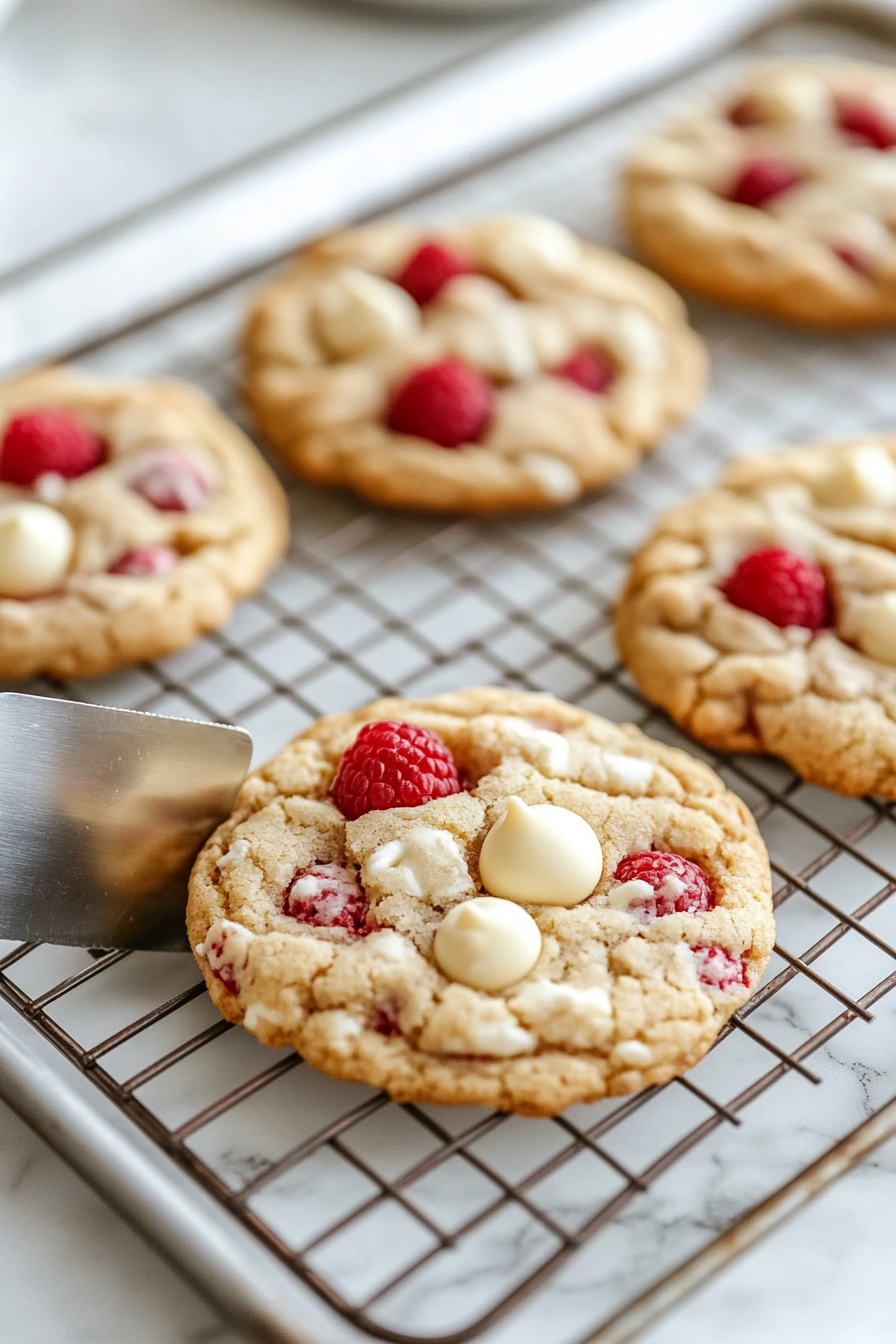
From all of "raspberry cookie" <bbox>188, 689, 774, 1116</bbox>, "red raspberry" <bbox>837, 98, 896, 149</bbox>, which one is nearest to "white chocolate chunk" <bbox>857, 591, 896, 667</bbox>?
"raspberry cookie" <bbox>188, 689, 774, 1116</bbox>

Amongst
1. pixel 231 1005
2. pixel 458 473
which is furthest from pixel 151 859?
pixel 458 473

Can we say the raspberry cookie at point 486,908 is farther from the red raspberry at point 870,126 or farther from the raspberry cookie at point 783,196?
the red raspberry at point 870,126

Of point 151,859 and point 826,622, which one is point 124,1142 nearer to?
point 151,859

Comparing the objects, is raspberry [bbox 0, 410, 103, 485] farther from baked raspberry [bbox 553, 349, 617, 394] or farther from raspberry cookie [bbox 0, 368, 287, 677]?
baked raspberry [bbox 553, 349, 617, 394]

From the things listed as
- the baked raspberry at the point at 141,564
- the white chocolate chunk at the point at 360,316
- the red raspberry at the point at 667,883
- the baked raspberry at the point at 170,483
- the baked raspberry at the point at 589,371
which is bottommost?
the red raspberry at the point at 667,883

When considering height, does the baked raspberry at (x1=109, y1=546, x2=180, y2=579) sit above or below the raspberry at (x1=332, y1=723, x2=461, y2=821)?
above

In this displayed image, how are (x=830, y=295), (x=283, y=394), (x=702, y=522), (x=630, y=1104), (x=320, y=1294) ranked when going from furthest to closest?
(x=830, y=295) → (x=283, y=394) → (x=702, y=522) → (x=630, y=1104) → (x=320, y=1294)

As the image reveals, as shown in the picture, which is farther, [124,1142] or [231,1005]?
[231,1005]

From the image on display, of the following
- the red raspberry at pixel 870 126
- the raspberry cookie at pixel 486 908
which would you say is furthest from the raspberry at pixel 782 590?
the red raspberry at pixel 870 126
